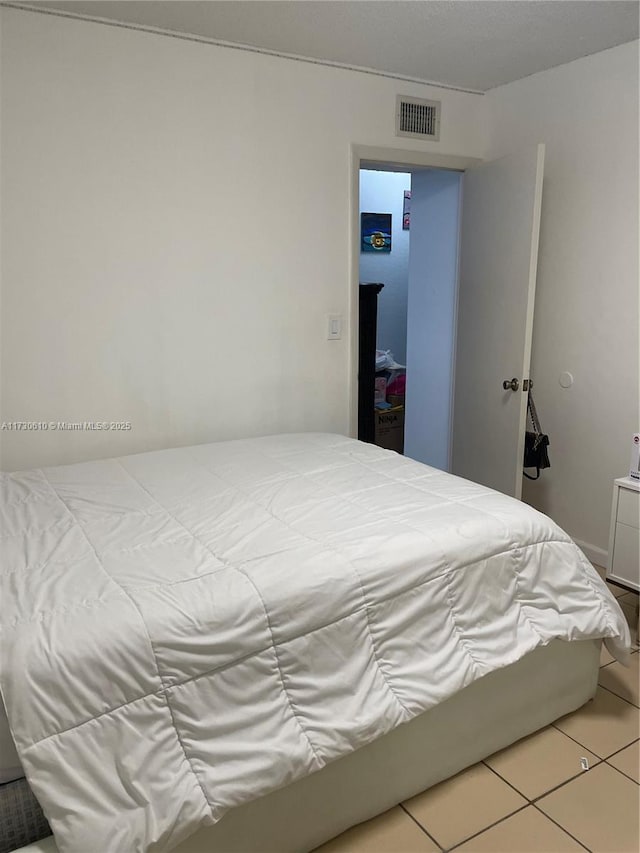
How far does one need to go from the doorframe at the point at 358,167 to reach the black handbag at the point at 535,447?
35.8 inches

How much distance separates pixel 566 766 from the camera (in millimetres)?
1899

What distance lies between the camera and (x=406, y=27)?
8.48 ft

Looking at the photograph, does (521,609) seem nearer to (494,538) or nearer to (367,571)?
(494,538)

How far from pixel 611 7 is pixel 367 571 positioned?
2.31 metres

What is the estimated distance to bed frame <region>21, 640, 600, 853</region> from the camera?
1.49 metres

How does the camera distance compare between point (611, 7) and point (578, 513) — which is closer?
point (611, 7)

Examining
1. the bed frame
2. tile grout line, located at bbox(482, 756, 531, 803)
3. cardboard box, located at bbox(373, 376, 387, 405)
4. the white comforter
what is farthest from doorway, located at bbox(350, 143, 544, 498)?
tile grout line, located at bbox(482, 756, 531, 803)

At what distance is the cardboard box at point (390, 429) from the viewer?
4.88m

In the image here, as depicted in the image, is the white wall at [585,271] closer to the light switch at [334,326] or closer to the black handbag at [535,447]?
the black handbag at [535,447]

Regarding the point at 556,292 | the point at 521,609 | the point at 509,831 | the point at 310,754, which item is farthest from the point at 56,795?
the point at 556,292

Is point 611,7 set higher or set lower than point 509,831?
higher

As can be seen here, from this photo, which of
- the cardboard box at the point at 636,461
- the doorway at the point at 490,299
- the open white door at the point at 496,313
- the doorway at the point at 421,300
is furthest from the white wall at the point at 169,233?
the cardboard box at the point at 636,461

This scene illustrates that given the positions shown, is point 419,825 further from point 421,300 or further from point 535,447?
point 421,300

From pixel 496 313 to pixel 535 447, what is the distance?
0.73 m
